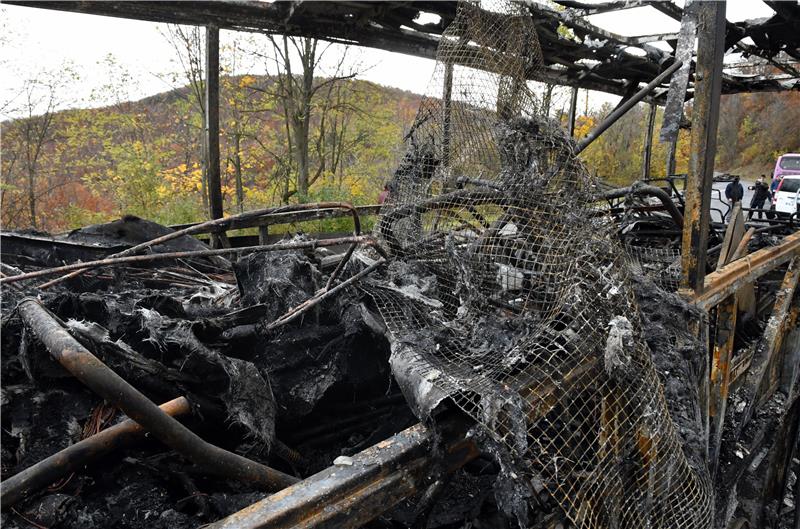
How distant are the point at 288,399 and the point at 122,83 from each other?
43.8 feet

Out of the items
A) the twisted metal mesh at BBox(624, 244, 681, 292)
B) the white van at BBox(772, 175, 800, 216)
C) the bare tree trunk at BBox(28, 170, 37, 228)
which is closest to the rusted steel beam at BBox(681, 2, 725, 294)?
the twisted metal mesh at BBox(624, 244, 681, 292)

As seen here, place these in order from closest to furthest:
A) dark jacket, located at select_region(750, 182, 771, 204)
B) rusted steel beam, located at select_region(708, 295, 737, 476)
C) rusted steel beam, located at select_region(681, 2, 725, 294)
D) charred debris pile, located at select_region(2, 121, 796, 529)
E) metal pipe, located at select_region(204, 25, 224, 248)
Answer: charred debris pile, located at select_region(2, 121, 796, 529) < rusted steel beam, located at select_region(681, 2, 725, 294) < rusted steel beam, located at select_region(708, 295, 737, 476) < metal pipe, located at select_region(204, 25, 224, 248) < dark jacket, located at select_region(750, 182, 771, 204)

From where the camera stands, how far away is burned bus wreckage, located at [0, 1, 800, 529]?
50.2 inches

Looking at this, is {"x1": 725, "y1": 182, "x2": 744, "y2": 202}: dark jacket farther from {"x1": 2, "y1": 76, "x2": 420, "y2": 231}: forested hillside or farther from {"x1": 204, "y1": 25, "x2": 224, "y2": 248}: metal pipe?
{"x1": 204, "y1": 25, "x2": 224, "y2": 248}: metal pipe

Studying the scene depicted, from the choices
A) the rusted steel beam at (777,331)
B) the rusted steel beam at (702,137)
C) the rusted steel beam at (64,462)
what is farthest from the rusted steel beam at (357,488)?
the rusted steel beam at (777,331)

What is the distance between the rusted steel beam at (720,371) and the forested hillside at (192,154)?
8.06m

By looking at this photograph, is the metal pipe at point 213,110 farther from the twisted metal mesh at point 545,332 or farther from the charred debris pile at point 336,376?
the twisted metal mesh at point 545,332

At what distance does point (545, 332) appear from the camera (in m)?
1.48

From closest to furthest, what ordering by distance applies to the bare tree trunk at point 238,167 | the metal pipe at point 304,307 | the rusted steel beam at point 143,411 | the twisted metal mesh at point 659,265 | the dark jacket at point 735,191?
the rusted steel beam at point 143,411 < the metal pipe at point 304,307 < the twisted metal mesh at point 659,265 < the dark jacket at point 735,191 < the bare tree trunk at point 238,167

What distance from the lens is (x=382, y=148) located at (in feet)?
45.4

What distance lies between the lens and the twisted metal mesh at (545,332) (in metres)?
1.32

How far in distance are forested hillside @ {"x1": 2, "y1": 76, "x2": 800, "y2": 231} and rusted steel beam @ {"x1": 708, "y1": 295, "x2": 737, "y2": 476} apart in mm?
8059

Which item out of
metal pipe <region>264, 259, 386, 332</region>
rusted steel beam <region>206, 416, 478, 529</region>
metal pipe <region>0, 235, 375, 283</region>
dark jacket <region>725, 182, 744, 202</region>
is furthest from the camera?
dark jacket <region>725, 182, 744, 202</region>

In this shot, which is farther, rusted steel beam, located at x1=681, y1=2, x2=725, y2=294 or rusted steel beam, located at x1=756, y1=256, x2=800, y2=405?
rusted steel beam, located at x1=756, y1=256, x2=800, y2=405
